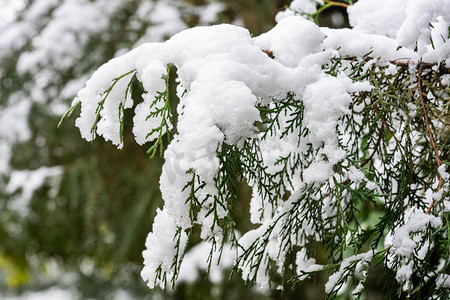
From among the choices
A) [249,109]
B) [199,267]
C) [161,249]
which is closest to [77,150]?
[199,267]

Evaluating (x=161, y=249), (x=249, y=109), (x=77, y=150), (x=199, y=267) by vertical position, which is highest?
(x=77, y=150)

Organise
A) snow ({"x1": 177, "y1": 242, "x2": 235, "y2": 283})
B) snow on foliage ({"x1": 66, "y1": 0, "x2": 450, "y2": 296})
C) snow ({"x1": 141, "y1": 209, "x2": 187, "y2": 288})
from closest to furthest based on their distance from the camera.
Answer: snow on foliage ({"x1": 66, "y1": 0, "x2": 450, "y2": 296})
snow ({"x1": 141, "y1": 209, "x2": 187, "y2": 288})
snow ({"x1": 177, "y1": 242, "x2": 235, "y2": 283})

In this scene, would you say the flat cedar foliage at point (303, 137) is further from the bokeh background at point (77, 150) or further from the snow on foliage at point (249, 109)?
the bokeh background at point (77, 150)

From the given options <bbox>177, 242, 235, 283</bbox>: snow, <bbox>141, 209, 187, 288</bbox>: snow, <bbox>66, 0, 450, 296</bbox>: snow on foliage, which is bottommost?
<bbox>141, 209, 187, 288</bbox>: snow

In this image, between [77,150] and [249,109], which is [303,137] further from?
[77,150]

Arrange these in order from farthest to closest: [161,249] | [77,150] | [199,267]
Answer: [77,150], [199,267], [161,249]

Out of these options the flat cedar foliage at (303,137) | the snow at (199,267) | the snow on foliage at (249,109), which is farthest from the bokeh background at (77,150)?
the snow on foliage at (249,109)

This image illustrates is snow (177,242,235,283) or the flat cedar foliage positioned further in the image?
snow (177,242,235,283)

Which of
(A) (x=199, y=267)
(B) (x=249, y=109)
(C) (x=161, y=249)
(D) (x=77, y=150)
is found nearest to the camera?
(B) (x=249, y=109)

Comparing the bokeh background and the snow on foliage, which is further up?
A: the bokeh background

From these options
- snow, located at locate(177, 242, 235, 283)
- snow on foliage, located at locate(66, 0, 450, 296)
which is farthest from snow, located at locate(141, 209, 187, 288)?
snow, located at locate(177, 242, 235, 283)

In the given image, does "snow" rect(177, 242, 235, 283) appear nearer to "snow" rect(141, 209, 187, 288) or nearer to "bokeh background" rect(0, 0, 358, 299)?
"bokeh background" rect(0, 0, 358, 299)

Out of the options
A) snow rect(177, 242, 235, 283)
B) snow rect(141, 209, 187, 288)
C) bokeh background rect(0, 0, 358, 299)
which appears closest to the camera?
snow rect(141, 209, 187, 288)

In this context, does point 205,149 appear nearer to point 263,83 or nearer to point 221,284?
point 263,83
